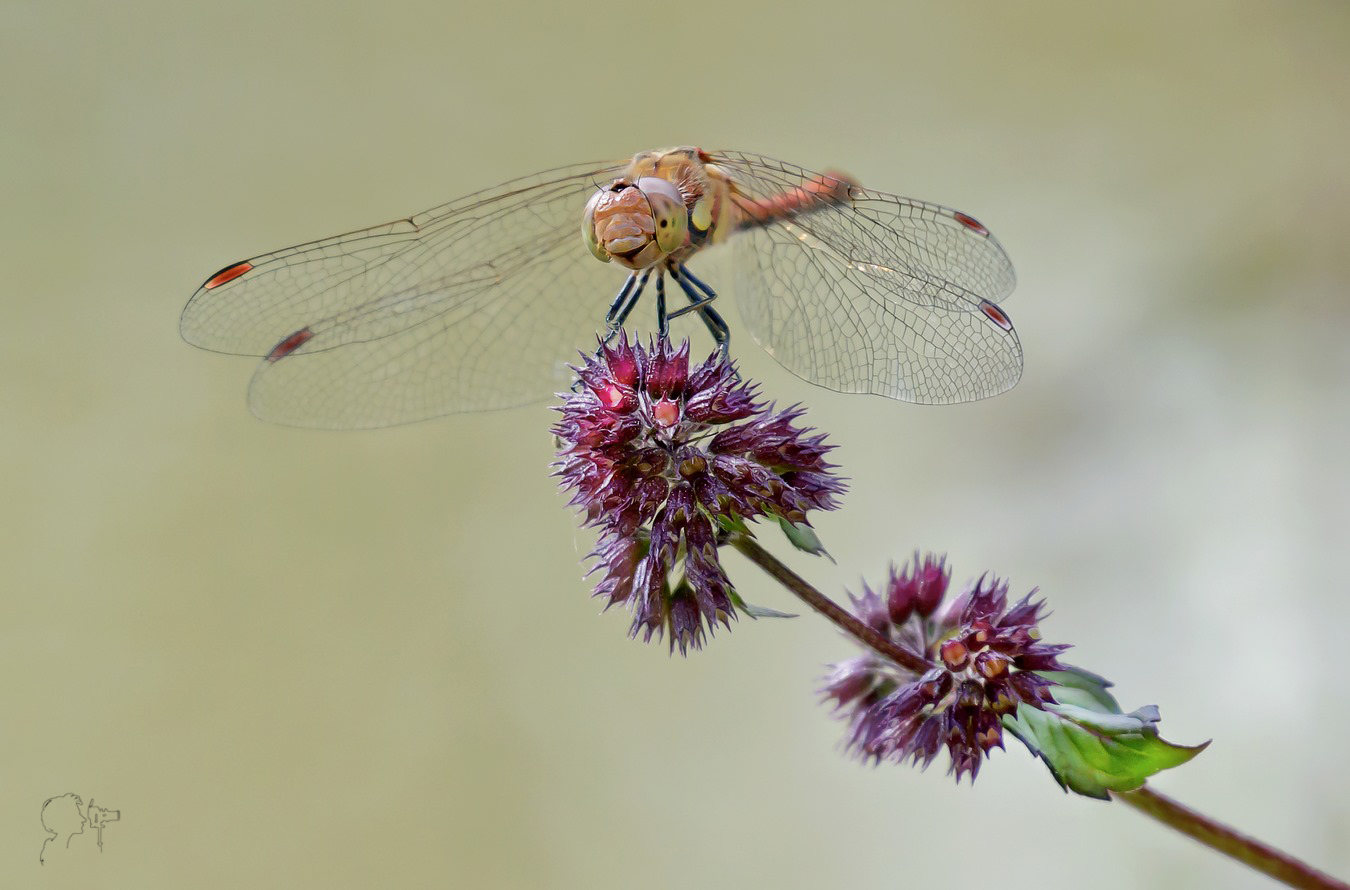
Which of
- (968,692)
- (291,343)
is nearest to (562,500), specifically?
(291,343)

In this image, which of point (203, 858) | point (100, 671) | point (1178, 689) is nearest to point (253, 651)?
point (100, 671)

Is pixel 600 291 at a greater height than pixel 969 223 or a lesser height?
greater

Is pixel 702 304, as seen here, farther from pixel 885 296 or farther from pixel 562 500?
pixel 562 500

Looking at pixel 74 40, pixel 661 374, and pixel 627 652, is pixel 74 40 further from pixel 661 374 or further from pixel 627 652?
pixel 661 374
